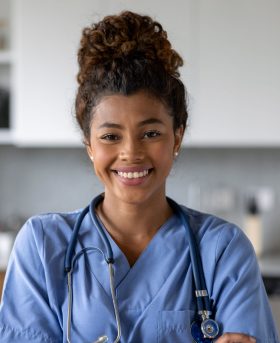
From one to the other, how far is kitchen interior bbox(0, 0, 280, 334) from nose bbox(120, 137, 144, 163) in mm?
1376

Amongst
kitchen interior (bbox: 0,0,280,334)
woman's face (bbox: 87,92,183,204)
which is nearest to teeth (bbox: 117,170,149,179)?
woman's face (bbox: 87,92,183,204)

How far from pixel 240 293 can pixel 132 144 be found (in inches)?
14.3

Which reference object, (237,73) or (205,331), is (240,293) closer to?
(205,331)

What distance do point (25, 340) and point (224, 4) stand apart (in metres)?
2.02

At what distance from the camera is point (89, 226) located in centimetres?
144

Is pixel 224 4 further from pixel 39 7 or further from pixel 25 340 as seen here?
pixel 25 340

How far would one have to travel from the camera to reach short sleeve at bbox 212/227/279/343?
1310mm

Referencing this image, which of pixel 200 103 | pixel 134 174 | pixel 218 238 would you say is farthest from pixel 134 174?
pixel 200 103

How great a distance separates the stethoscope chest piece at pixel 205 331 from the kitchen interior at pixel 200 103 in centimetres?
146

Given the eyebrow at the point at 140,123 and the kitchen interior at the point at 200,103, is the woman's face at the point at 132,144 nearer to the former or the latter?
the eyebrow at the point at 140,123

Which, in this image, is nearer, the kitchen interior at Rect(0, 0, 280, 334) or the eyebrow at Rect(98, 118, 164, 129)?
the eyebrow at Rect(98, 118, 164, 129)

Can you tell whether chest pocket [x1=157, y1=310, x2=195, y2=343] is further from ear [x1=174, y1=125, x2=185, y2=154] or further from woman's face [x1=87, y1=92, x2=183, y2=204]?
ear [x1=174, y1=125, x2=185, y2=154]

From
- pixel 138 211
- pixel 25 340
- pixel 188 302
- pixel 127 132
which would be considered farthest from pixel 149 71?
pixel 25 340

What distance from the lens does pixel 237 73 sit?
2.95 meters
